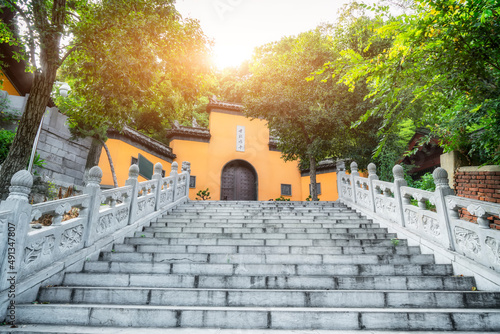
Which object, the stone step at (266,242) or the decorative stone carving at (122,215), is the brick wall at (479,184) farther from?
the decorative stone carving at (122,215)

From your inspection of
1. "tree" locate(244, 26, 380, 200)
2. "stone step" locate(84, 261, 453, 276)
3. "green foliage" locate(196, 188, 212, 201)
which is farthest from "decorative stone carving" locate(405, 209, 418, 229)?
"green foliage" locate(196, 188, 212, 201)

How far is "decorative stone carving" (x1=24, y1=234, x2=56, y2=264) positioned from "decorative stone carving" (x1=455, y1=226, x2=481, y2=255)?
5.83m

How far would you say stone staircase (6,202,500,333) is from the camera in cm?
268

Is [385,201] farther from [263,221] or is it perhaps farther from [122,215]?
[122,215]

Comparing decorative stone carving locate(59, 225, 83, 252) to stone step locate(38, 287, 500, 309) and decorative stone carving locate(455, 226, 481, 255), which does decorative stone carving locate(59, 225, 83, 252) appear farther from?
decorative stone carving locate(455, 226, 481, 255)

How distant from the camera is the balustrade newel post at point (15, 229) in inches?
114

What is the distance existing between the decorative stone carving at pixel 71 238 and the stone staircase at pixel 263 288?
1.26 ft

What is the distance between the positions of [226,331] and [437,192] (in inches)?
159

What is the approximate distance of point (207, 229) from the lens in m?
5.75

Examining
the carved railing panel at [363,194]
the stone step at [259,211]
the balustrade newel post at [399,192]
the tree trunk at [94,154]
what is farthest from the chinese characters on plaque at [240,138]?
the balustrade newel post at [399,192]

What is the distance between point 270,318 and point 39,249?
3.00 metres

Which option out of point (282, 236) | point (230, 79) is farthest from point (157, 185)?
point (230, 79)

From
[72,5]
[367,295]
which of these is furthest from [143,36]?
[367,295]

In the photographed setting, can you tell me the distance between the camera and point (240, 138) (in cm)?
1576
